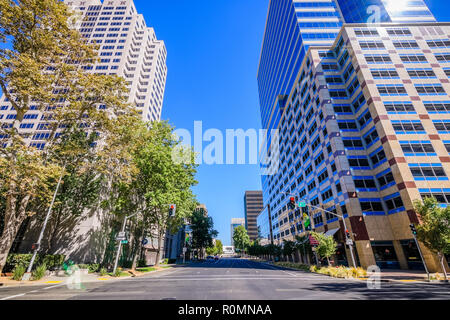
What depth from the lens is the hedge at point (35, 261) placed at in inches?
724

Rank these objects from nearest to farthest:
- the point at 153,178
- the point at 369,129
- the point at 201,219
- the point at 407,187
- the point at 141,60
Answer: the point at 153,178 < the point at 407,187 < the point at 369,129 < the point at 201,219 < the point at 141,60

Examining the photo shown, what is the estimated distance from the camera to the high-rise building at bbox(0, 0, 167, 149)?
66062mm

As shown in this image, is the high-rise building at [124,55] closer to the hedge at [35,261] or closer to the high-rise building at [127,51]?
the high-rise building at [127,51]

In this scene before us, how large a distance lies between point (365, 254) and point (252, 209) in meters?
139

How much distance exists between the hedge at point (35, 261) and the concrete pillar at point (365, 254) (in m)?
38.4

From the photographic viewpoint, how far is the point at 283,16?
2613 inches

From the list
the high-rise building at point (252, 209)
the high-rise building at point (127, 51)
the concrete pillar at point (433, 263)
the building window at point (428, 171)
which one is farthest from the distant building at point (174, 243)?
the high-rise building at point (252, 209)

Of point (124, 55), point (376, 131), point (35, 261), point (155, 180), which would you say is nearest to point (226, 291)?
point (155, 180)

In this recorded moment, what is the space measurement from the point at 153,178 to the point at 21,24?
1835cm

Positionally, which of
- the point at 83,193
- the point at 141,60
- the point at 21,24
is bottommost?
the point at 83,193

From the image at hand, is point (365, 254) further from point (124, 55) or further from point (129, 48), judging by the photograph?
point (129, 48)
